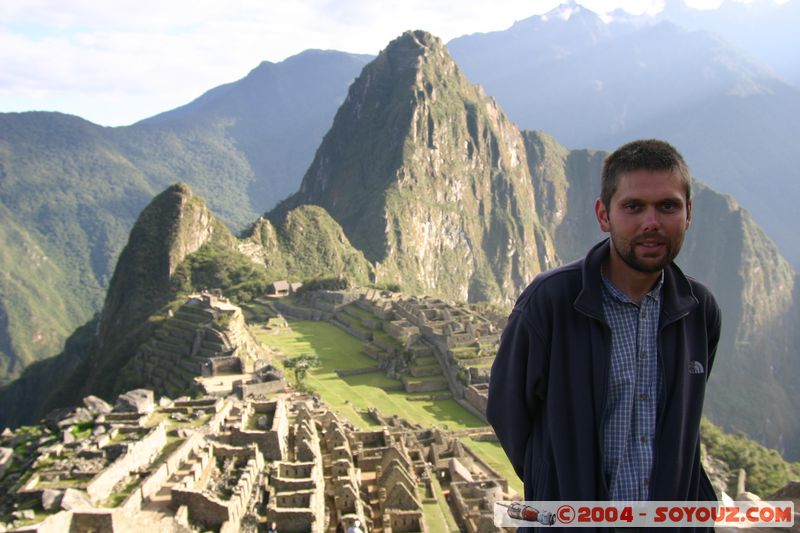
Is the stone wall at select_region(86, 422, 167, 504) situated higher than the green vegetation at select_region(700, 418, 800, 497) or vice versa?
the stone wall at select_region(86, 422, 167, 504)

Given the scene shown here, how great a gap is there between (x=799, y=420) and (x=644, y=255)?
129 metres

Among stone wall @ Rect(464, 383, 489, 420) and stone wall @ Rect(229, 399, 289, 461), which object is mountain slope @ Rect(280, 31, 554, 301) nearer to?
stone wall @ Rect(464, 383, 489, 420)

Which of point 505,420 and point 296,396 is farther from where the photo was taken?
point 296,396

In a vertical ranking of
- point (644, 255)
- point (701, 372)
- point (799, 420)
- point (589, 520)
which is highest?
point (644, 255)

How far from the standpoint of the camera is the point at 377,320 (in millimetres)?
53406

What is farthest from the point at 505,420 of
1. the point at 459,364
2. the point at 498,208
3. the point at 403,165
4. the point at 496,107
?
the point at 496,107

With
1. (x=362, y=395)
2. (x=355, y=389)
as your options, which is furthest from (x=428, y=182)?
(x=362, y=395)

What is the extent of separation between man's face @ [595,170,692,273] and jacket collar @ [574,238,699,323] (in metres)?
0.17

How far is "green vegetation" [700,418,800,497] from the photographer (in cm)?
3953

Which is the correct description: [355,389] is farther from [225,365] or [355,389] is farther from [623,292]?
[623,292]

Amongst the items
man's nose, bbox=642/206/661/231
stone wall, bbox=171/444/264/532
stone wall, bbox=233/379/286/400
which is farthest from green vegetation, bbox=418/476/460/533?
man's nose, bbox=642/206/661/231

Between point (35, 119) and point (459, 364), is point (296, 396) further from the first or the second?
point (35, 119)

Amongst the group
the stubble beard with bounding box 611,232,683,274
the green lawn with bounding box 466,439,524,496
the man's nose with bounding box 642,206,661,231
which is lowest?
the green lawn with bounding box 466,439,524,496

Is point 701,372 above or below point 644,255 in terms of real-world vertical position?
below
